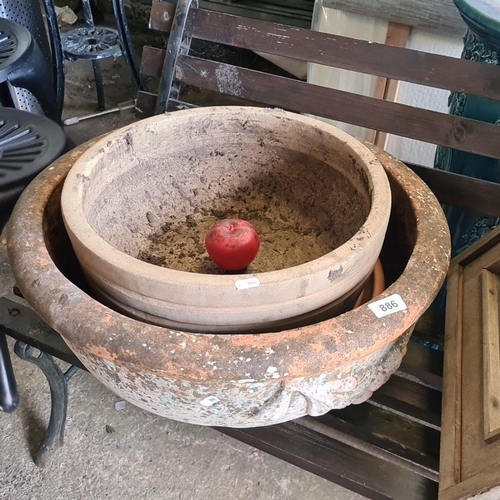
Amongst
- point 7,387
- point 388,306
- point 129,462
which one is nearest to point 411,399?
point 388,306

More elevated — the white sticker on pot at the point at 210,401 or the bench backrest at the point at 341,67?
the bench backrest at the point at 341,67

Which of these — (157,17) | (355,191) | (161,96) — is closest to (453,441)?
(355,191)

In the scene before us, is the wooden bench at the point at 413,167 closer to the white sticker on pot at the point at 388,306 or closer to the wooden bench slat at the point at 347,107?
the wooden bench slat at the point at 347,107

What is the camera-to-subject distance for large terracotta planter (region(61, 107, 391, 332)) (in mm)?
805

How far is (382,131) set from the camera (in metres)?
1.22

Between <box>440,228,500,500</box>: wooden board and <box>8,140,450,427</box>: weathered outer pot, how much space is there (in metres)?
0.11

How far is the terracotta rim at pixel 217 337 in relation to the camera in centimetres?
73

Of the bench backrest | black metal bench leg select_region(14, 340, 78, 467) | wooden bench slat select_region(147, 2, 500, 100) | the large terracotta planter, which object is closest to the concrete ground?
black metal bench leg select_region(14, 340, 78, 467)

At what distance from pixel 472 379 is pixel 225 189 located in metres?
0.68

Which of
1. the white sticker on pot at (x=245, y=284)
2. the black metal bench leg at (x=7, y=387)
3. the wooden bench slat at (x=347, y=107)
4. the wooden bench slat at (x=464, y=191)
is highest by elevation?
the wooden bench slat at (x=347, y=107)

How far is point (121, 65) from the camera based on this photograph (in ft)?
11.1

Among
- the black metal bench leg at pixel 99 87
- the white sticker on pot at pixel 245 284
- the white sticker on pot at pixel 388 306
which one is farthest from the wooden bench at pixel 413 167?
the black metal bench leg at pixel 99 87

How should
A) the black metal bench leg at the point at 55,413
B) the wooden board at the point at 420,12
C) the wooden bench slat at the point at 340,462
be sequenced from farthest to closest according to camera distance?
the wooden board at the point at 420,12
the black metal bench leg at the point at 55,413
the wooden bench slat at the point at 340,462

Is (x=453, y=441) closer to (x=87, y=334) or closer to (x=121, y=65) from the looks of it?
(x=87, y=334)
